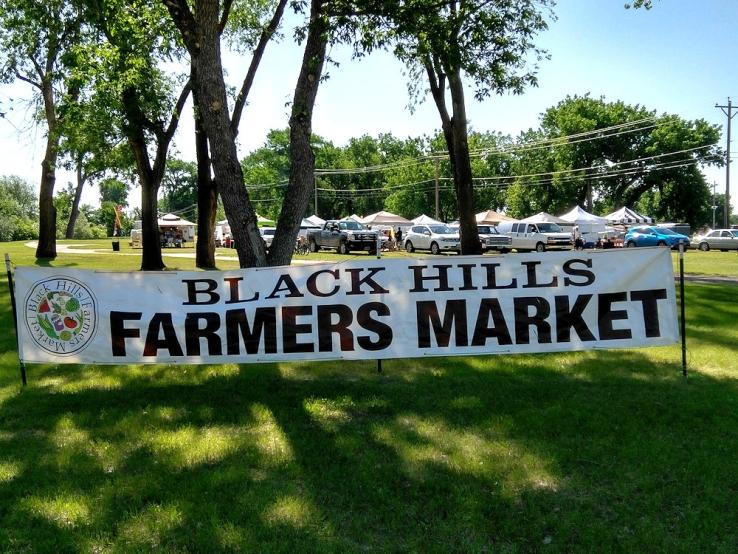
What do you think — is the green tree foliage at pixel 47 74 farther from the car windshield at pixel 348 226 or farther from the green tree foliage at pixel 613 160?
the green tree foliage at pixel 613 160

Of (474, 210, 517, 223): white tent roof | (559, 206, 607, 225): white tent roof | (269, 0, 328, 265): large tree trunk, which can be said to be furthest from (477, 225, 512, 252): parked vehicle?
(269, 0, 328, 265): large tree trunk

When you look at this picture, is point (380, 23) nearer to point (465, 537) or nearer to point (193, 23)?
point (193, 23)

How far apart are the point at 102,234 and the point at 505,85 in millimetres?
99552

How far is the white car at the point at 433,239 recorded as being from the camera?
1401 inches

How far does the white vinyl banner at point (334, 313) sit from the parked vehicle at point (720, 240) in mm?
38967

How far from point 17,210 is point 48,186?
290ft

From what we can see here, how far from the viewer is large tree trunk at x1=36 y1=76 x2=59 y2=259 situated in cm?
2558

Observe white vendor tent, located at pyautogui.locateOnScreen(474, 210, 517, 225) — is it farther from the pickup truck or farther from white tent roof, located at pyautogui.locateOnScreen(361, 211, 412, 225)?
the pickup truck

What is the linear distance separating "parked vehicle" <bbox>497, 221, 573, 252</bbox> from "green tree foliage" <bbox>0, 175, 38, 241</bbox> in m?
65.4

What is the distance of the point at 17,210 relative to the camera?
340ft

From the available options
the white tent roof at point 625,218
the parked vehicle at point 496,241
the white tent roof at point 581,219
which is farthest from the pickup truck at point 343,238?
the white tent roof at point 625,218

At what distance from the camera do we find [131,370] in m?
7.89

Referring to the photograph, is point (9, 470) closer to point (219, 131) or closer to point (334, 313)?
point (334, 313)

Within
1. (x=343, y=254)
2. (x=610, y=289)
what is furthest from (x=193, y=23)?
(x=343, y=254)
